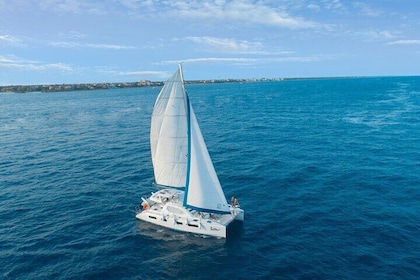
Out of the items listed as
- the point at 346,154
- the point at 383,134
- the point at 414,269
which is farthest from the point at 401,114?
the point at 414,269

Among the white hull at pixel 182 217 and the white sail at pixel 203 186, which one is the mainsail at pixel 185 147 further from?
the white hull at pixel 182 217

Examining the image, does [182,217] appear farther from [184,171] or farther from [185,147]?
[185,147]

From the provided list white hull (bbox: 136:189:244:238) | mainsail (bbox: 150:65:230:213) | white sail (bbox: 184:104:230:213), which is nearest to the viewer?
mainsail (bbox: 150:65:230:213)

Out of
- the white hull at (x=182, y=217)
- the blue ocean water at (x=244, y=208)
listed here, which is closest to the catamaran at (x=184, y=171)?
the white hull at (x=182, y=217)

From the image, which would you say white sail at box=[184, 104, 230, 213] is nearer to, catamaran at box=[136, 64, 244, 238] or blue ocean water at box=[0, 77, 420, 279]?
catamaran at box=[136, 64, 244, 238]

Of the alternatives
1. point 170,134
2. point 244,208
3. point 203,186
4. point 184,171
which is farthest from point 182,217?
point 170,134

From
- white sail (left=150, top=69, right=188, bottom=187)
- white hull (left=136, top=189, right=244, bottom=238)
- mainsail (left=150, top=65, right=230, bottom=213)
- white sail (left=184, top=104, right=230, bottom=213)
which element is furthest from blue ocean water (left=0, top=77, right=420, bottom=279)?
white sail (left=150, top=69, right=188, bottom=187)

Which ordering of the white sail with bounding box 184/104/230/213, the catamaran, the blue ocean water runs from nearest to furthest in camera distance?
the blue ocean water
the catamaran
the white sail with bounding box 184/104/230/213
